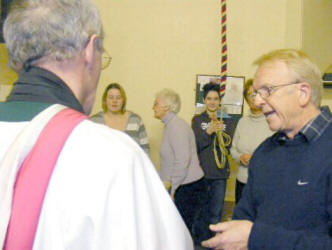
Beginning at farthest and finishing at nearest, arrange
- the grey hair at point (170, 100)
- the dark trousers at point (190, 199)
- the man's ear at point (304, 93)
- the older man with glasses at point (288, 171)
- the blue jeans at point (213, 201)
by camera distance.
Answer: the blue jeans at point (213, 201) → the grey hair at point (170, 100) → the dark trousers at point (190, 199) → the man's ear at point (304, 93) → the older man with glasses at point (288, 171)

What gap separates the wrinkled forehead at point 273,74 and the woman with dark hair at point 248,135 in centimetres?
198

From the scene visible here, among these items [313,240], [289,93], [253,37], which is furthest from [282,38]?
[313,240]

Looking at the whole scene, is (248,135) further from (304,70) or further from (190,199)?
(304,70)

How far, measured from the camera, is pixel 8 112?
92 centimetres

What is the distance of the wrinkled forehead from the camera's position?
155 cm

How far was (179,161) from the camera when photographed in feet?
12.4

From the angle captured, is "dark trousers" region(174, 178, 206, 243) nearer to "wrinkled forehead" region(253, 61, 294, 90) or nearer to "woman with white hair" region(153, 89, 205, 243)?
"woman with white hair" region(153, 89, 205, 243)

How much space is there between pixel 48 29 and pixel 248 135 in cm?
290

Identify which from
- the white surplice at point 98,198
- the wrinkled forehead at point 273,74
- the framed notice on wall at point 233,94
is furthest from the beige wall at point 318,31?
the white surplice at point 98,198

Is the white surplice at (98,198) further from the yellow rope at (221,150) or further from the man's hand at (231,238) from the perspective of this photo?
the yellow rope at (221,150)

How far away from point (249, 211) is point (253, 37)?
368cm

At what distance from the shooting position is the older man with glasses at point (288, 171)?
54.2 inches

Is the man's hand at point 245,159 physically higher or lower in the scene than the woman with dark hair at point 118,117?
lower

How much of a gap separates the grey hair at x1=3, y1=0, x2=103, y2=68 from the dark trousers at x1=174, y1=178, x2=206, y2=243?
299 centimetres
